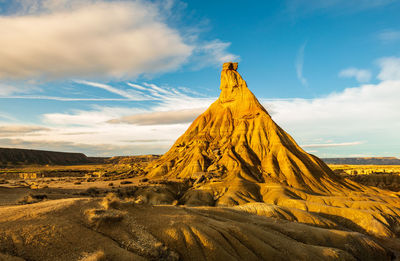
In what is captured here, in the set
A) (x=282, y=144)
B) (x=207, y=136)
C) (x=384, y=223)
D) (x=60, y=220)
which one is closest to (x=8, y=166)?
(x=207, y=136)

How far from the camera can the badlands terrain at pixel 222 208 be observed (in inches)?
546

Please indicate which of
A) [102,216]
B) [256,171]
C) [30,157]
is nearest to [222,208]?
[102,216]

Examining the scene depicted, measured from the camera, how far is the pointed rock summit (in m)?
57.9

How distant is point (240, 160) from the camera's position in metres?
73.5

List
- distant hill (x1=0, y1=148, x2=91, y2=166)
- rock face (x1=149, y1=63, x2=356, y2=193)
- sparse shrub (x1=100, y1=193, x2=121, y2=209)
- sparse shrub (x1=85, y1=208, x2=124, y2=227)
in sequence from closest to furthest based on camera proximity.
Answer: sparse shrub (x1=85, y1=208, x2=124, y2=227) < sparse shrub (x1=100, y1=193, x2=121, y2=209) < rock face (x1=149, y1=63, x2=356, y2=193) < distant hill (x1=0, y1=148, x2=91, y2=166)

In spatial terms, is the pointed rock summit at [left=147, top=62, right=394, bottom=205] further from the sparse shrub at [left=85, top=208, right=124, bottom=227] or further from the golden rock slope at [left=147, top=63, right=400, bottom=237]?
the sparse shrub at [left=85, top=208, right=124, bottom=227]

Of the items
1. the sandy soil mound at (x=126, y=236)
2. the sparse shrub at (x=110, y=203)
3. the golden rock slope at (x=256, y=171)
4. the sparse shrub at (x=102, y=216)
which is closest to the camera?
the sandy soil mound at (x=126, y=236)

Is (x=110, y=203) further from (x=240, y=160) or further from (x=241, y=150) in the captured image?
(x=241, y=150)

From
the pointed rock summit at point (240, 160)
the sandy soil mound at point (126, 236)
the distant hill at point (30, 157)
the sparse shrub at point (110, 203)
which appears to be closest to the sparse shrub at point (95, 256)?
the sandy soil mound at point (126, 236)

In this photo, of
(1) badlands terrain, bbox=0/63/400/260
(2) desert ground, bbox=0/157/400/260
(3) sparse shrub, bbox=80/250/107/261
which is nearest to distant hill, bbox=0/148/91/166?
(1) badlands terrain, bbox=0/63/400/260

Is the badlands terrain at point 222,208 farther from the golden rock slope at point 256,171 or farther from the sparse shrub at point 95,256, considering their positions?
the golden rock slope at point 256,171

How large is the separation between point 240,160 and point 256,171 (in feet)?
19.3

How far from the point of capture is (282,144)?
76.1 metres

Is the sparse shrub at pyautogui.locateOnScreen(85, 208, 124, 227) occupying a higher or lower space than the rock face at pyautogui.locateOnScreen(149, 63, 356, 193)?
lower
